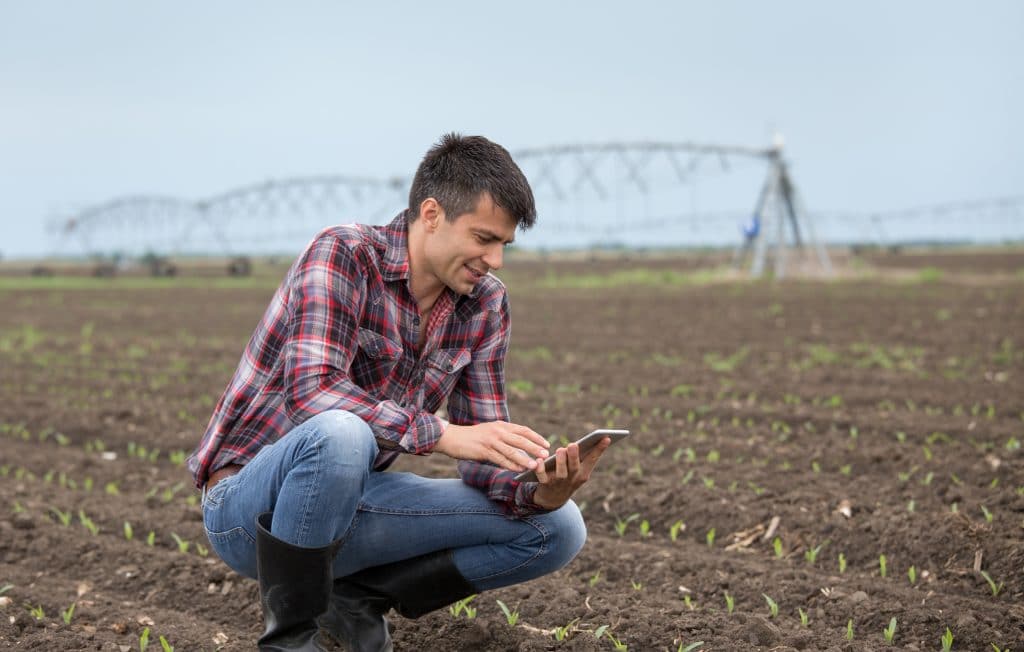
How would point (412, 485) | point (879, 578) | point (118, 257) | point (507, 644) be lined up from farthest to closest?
point (118, 257) → point (879, 578) → point (507, 644) → point (412, 485)

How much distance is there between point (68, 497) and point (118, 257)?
62073 mm

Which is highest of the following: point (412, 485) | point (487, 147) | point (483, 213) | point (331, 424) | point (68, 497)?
point (487, 147)

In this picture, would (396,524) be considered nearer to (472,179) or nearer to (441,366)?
(441,366)

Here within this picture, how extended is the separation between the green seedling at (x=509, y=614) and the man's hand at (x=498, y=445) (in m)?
0.98

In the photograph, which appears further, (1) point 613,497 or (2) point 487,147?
(1) point 613,497

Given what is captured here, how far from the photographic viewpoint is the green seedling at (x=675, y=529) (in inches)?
195

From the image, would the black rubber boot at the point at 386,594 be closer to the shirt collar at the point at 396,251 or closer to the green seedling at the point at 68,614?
the shirt collar at the point at 396,251

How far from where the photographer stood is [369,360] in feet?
10.4

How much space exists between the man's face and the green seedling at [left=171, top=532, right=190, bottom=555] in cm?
235

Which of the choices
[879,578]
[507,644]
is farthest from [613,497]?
[507,644]

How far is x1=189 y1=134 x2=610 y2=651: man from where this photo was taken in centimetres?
A: 289

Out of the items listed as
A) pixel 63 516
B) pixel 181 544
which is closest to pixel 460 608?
pixel 181 544

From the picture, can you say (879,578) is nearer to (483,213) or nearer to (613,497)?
(613,497)

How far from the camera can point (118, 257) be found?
63938 mm
